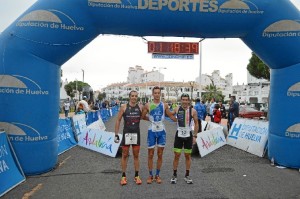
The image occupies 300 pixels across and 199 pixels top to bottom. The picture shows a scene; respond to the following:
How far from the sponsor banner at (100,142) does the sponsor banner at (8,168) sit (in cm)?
321

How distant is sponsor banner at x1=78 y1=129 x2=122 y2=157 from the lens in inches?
367

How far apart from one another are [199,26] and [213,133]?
457 cm

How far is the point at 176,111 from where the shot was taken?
675 centimetres

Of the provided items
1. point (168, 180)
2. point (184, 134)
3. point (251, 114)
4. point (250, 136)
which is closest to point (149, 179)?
point (168, 180)

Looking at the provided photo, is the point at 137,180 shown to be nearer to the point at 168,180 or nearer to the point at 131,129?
the point at 168,180

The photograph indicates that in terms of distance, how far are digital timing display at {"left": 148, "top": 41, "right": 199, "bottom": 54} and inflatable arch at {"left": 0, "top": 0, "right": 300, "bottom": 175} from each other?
380cm

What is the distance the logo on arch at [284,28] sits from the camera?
7.38m

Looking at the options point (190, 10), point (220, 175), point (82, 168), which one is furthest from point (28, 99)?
point (220, 175)

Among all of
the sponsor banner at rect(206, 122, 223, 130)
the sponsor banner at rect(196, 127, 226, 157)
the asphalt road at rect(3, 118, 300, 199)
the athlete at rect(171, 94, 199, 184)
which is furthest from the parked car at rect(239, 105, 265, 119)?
the athlete at rect(171, 94, 199, 184)

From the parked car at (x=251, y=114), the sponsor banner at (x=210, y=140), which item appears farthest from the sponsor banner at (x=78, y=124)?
the parked car at (x=251, y=114)

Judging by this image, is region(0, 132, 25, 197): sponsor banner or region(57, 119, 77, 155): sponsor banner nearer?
region(0, 132, 25, 197): sponsor banner

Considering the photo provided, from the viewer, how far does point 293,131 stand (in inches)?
297

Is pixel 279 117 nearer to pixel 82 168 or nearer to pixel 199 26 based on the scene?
pixel 199 26

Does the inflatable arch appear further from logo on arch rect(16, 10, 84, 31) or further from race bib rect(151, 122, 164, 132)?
race bib rect(151, 122, 164, 132)
